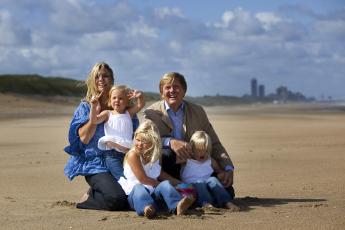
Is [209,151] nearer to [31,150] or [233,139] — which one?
[31,150]

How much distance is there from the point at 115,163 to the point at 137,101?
0.73 m

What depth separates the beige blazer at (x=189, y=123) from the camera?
7.40m

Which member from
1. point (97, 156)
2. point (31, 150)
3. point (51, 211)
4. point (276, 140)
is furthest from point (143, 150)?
point (276, 140)

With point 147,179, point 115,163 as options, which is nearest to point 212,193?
point 147,179

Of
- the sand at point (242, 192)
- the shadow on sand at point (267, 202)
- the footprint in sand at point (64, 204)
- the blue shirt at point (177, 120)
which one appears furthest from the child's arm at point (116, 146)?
the shadow on sand at point (267, 202)

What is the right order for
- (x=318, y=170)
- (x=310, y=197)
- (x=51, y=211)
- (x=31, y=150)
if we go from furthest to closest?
1. (x=31, y=150)
2. (x=318, y=170)
3. (x=310, y=197)
4. (x=51, y=211)

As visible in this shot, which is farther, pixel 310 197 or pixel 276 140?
pixel 276 140

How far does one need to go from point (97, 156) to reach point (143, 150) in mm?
795

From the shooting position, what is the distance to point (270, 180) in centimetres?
998

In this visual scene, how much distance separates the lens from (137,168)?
6.83 metres

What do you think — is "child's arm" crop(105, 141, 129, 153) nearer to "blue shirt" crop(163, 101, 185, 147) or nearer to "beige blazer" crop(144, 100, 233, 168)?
"beige blazer" crop(144, 100, 233, 168)

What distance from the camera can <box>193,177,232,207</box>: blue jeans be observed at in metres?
7.05

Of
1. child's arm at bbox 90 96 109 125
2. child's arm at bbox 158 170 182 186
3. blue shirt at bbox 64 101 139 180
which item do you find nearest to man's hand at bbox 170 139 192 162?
child's arm at bbox 158 170 182 186

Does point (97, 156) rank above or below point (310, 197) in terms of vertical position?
above
